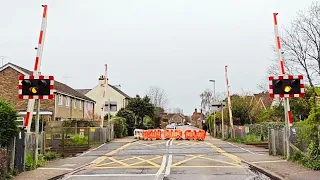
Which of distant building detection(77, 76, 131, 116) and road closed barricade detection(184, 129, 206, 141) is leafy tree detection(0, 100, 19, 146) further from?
distant building detection(77, 76, 131, 116)

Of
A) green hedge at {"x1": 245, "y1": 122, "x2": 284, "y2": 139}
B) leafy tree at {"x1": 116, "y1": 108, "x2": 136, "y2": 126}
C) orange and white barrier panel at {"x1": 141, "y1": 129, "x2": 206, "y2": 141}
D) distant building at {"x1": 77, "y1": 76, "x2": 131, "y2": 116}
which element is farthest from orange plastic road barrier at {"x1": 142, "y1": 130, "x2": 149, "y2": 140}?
distant building at {"x1": 77, "y1": 76, "x2": 131, "y2": 116}

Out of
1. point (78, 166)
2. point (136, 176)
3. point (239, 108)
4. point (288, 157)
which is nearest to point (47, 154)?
point (78, 166)

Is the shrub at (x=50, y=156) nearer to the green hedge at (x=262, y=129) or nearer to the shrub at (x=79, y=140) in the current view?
the shrub at (x=79, y=140)

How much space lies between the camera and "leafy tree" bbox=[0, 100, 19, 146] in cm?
1277

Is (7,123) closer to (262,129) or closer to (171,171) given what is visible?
(171,171)

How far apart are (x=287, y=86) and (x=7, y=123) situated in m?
10.2

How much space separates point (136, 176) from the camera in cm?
1324

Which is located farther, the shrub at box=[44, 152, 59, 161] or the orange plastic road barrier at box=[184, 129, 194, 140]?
the orange plastic road barrier at box=[184, 129, 194, 140]

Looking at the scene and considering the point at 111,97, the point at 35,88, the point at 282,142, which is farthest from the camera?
the point at 111,97

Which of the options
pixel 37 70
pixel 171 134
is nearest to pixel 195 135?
pixel 171 134

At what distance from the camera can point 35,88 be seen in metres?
15.2

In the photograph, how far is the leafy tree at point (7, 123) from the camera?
1277cm

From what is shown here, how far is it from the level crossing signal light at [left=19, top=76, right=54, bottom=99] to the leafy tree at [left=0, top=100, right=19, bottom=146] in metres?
1.90

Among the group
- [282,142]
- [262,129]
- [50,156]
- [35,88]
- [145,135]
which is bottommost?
[50,156]
